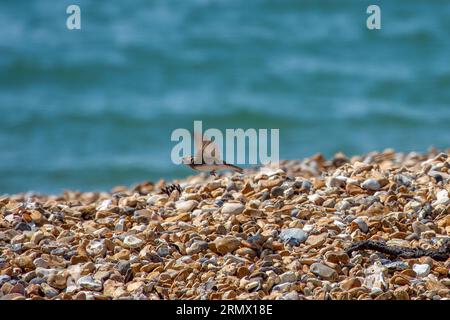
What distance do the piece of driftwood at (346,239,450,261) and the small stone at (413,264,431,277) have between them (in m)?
0.08

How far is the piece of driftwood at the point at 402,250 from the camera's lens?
3.61m

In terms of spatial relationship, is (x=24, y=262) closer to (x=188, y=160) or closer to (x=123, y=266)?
(x=123, y=266)

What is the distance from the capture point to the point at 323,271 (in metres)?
3.50

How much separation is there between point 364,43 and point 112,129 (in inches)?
145

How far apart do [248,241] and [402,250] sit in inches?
23.5

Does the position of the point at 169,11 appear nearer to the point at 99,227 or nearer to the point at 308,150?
the point at 308,150

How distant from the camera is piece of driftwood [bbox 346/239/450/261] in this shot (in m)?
3.61

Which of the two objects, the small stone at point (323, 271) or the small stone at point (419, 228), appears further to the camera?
the small stone at point (419, 228)

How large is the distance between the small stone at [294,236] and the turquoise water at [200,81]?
5.62 metres

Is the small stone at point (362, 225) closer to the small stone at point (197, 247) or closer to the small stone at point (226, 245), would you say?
the small stone at point (226, 245)

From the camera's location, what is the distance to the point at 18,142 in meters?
10.6

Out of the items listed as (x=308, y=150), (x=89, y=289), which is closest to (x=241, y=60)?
(x=308, y=150)

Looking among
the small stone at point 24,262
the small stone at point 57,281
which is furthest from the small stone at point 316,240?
the small stone at point 24,262

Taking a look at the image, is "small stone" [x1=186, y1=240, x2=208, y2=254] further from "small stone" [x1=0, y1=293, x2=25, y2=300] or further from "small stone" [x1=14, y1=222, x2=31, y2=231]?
"small stone" [x1=14, y1=222, x2=31, y2=231]
